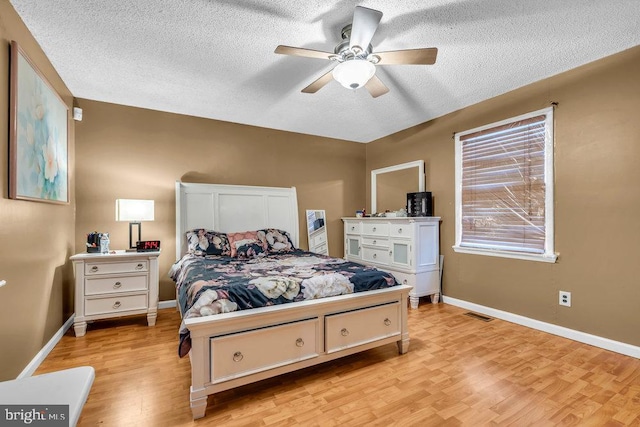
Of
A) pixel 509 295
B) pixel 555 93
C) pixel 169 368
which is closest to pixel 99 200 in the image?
pixel 169 368

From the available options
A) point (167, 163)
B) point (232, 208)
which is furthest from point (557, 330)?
point (167, 163)

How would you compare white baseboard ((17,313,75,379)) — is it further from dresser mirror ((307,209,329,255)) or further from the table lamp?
dresser mirror ((307,209,329,255))

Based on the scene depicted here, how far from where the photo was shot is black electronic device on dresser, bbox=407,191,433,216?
13.1ft

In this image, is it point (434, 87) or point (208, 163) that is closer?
point (434, 87)

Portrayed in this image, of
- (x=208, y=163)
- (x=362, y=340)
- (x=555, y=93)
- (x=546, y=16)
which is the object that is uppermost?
(x=546, y=16)

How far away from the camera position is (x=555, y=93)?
289cm

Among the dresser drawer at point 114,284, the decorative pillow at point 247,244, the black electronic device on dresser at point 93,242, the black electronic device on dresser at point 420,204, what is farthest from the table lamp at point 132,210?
the black electronic device on dresser at point 420,204

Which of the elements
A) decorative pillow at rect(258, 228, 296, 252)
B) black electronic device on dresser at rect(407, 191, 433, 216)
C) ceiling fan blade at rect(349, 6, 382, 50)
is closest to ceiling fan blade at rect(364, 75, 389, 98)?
ceiling fan blade at rect(349, 6, 382, 50)

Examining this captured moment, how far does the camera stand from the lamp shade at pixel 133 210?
3.07 meters

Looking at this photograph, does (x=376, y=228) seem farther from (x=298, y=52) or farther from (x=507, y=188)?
(x=298, y=52)

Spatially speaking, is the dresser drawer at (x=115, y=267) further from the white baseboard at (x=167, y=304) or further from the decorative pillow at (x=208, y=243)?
the white baseboard at (x=167, y=304)

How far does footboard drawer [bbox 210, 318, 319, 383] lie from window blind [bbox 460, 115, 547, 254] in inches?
97.5

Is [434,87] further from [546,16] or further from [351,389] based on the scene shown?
[351,389]

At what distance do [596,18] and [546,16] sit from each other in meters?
0.37
